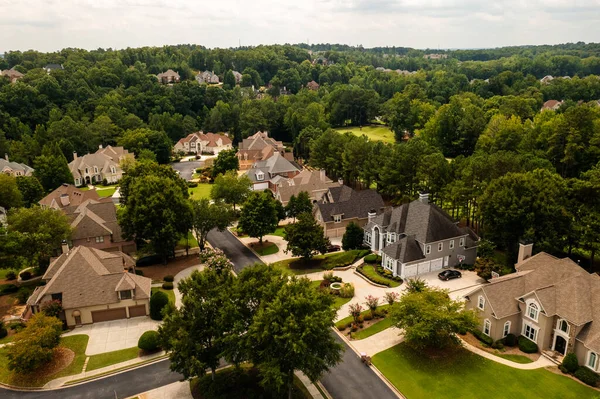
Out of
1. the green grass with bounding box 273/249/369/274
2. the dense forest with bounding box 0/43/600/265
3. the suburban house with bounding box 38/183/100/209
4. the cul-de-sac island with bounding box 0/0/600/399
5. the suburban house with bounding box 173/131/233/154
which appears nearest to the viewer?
the cul-de-sac island with bounding box 0/0/600/399

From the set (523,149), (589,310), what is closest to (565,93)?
(523,149)

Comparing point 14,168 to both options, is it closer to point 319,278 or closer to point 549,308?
point 319,278

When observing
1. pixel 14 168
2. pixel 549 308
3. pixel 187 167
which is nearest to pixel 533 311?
pixel 549 308

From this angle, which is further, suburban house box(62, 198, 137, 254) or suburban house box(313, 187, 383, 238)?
suburban house box(313, 187, 383, 238)

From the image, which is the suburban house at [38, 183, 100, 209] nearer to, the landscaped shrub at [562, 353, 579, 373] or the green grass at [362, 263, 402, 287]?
the green grass at [362, 263, 402, 287]

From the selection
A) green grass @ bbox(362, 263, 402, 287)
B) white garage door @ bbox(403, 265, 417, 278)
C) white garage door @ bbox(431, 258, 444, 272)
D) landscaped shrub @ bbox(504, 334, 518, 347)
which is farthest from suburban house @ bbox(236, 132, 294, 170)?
landscaped shrub @ bbox(504, 334, 518, 347)

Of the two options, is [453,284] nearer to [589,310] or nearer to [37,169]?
[589,310]
